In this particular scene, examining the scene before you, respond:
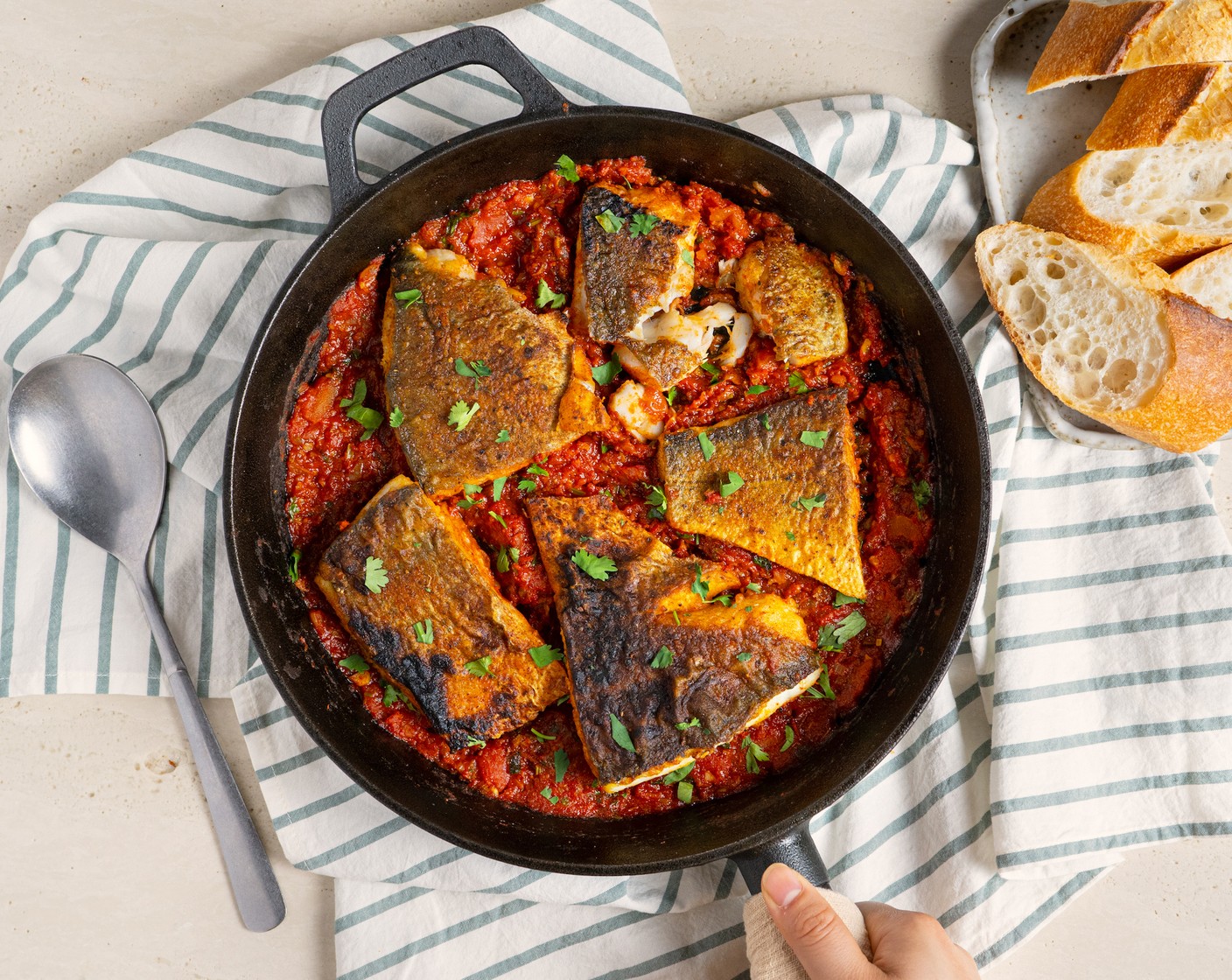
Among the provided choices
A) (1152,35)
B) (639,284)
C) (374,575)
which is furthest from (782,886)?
(1152,35)

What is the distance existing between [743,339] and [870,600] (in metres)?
1.03

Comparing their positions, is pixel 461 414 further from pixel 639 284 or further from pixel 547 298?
pixel 639 284

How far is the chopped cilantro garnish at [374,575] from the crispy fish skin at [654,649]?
55 cm

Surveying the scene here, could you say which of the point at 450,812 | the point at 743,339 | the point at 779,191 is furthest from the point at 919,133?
the point at 450,812

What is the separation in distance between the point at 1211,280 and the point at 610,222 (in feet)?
7.59

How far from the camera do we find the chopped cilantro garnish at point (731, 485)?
305 cm

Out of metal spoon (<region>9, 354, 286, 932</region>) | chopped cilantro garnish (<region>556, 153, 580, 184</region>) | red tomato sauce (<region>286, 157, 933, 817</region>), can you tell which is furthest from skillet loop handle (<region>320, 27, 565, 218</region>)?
metal spoon (<region>9, 354, 286, 932</region>)

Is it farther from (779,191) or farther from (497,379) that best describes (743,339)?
(497,379)

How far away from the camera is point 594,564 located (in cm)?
300

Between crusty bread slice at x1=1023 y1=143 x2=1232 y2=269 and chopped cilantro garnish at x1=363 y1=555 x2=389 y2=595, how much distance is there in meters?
2.78

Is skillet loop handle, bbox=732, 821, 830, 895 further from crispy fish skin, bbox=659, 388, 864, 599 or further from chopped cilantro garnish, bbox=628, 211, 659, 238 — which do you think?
chopped cilantro garnish, bbox=628, 211, 659, 238

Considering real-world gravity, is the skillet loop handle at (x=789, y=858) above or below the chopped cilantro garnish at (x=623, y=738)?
below

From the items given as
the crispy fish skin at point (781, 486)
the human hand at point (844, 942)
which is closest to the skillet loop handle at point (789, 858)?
the human hand at point (844, 942)

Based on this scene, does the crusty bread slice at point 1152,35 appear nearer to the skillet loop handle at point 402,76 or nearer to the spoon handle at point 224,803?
the skillet loop handle at point 402,76
